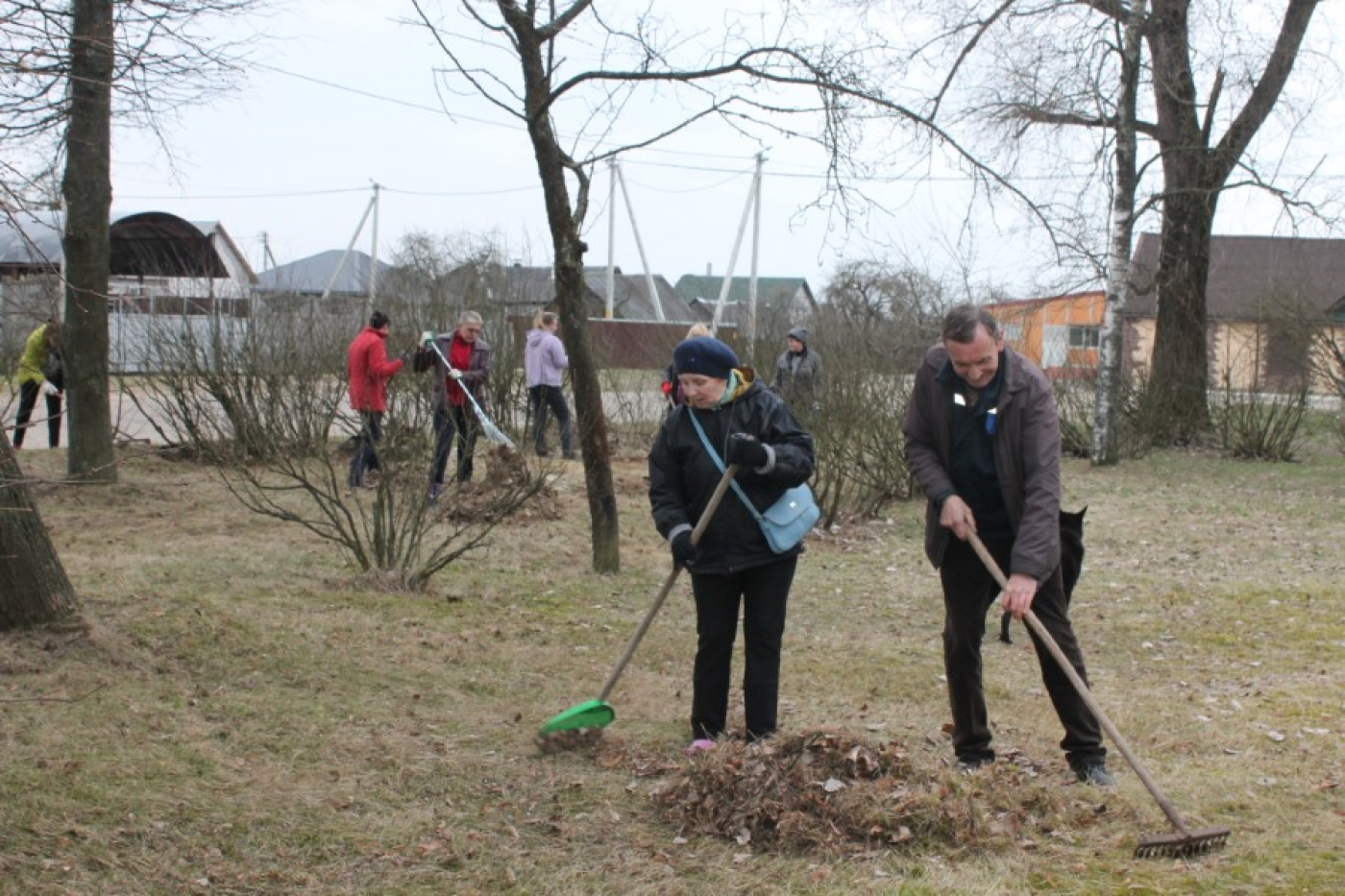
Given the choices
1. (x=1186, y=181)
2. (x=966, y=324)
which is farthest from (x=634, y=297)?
(x=966, y=324)

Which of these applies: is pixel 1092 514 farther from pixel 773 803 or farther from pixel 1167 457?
pixel 773 803

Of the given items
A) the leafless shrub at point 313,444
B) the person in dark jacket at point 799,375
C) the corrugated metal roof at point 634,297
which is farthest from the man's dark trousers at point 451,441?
the corrugated metal roof at point 634,297

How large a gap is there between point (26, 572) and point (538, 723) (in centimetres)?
213

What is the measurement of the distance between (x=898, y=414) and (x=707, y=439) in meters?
7.15

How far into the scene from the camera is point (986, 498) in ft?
15.3

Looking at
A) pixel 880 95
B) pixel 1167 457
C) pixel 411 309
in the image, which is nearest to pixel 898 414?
pixel 880 95

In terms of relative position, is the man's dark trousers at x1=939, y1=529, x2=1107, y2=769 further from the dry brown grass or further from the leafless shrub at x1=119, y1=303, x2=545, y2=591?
the leafless shrub at x1=119, y1=303, x2=545, y2=591

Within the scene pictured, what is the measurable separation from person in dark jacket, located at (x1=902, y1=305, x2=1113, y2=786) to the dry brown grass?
0.23 m

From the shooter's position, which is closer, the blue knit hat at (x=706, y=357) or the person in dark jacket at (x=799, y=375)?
the blue knit hat at (x=706, y=357)

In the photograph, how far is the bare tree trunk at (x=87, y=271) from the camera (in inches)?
397

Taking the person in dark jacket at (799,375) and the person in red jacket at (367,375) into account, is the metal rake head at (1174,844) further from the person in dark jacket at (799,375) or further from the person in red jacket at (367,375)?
the person in dark jacket at (799,375)

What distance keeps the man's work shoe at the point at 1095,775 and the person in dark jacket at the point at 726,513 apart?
3.58 feet

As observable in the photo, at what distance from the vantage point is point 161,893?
12.4 feet

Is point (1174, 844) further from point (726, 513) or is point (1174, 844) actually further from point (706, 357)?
point (706, 357)
